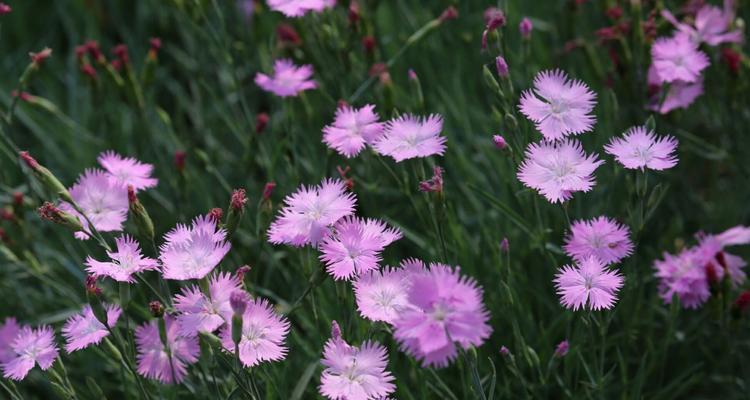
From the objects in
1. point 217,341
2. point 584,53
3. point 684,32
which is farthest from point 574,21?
point 217,341

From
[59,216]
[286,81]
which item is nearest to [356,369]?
[59,216]

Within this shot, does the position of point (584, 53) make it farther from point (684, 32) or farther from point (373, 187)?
point (373, 187)

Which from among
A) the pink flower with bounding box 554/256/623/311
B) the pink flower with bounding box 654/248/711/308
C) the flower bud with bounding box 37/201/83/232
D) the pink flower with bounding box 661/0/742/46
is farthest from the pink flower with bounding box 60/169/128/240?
the pink flower with bounding box 661/0/742/46

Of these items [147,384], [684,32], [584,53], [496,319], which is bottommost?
[147,384]

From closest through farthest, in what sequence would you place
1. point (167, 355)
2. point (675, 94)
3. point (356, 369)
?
1. point (356, 369)
2. point (167, 355)
3. point (675, 94)

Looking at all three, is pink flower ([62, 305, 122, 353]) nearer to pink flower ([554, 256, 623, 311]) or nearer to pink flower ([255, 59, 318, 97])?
pink flower ([255, 59, 318, 97])

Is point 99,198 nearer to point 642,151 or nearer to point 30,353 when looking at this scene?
point 30,353

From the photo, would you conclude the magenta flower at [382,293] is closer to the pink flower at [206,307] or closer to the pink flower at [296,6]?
the pink flower at [206,307]
